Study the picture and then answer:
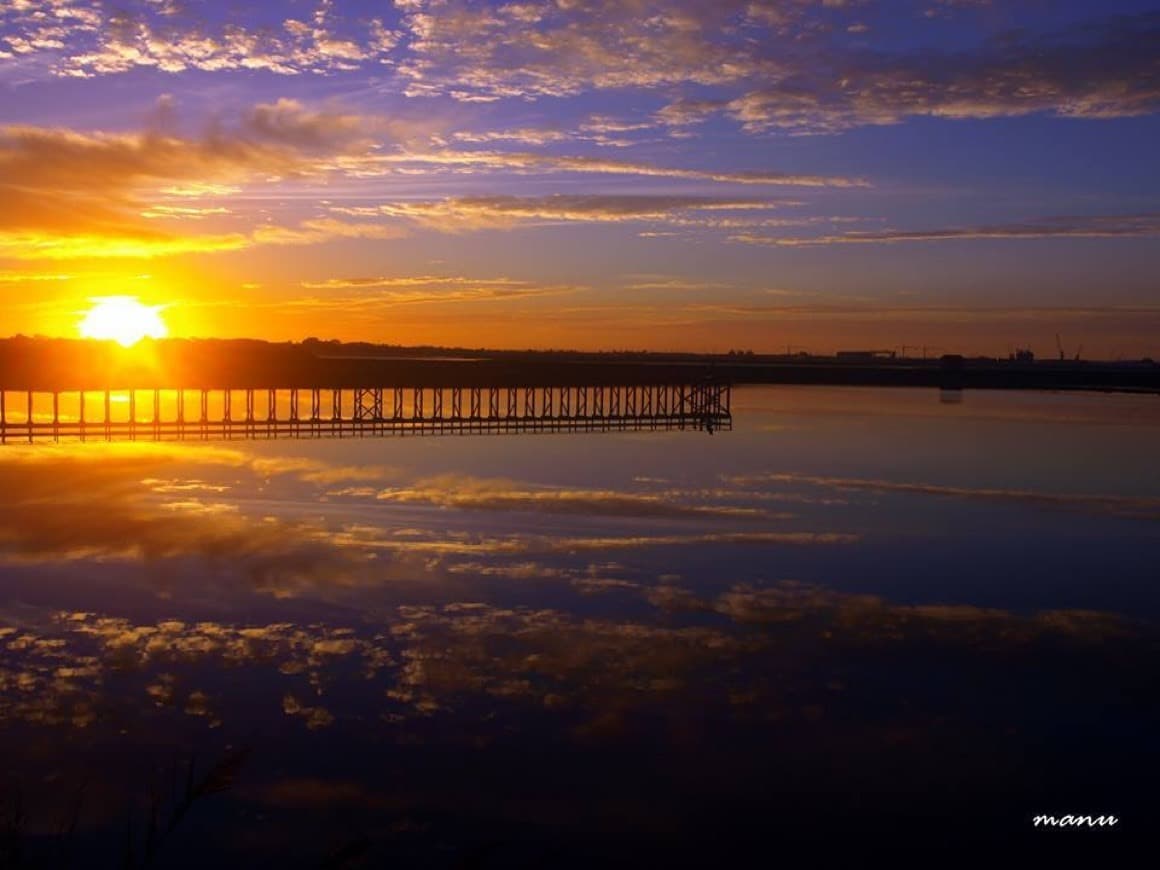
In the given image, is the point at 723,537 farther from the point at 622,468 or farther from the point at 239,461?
the point at 239,461

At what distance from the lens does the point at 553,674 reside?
56.2 ft

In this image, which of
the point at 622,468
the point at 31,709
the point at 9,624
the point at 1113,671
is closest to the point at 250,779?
the point at 31,709

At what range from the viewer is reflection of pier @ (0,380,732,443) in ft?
172

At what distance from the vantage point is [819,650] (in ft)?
60.6

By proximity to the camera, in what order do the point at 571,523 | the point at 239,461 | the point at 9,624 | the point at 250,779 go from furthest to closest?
the point at 239,461 < the point at 571,523 < the point at 9,624 < the point at 250,779

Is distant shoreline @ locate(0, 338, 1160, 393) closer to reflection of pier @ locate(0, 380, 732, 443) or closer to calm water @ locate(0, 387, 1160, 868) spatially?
reflection of pier @ locate(0, 380, 732, 443)

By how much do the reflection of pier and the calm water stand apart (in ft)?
60.6

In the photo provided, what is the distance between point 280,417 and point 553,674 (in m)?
55.5

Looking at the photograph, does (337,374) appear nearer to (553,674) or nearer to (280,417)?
(280,417)

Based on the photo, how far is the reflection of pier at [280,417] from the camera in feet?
172

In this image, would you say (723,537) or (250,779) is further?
(723,537)

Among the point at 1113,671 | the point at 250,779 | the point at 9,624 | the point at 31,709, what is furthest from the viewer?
the point at 9,624

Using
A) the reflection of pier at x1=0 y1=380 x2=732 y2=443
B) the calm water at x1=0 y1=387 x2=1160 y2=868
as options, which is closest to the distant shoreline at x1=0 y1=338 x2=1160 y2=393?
the reflection of pier at x1=0 y1=380 x2=732 y2=443

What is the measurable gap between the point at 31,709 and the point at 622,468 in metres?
31.1
